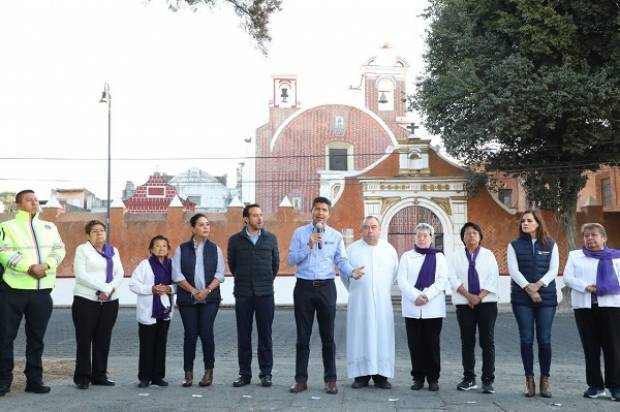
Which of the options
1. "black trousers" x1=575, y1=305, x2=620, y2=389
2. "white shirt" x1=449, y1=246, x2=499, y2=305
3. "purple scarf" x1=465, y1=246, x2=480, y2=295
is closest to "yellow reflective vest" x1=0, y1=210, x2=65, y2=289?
"white shirt" x1=449, y1=246, x2=499, y2=305

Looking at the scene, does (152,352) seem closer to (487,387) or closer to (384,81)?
(487,387)

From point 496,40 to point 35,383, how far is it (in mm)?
17471

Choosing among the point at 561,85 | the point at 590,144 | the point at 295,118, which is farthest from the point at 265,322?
Answer: the point at 295,118

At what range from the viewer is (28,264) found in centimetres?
644

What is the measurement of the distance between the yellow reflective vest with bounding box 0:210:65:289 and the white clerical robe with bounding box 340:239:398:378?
9.72 feet

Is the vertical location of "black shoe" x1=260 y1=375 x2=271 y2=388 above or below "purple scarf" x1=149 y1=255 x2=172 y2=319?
below

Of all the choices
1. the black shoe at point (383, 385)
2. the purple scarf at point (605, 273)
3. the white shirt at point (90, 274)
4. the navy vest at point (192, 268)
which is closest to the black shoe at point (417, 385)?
the black shoe at point (383, 385)

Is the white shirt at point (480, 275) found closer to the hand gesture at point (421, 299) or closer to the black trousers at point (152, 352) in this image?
the hand gesture at point (421, 299)

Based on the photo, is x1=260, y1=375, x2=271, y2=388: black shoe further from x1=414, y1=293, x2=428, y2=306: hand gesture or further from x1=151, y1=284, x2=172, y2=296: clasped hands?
x1=414, y1=293, x2=428, y2=306: hand gesture

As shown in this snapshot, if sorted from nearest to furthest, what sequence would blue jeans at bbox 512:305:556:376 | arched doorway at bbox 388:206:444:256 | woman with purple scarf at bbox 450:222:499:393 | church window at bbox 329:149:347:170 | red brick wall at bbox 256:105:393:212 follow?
blue jeans at bbox 512:305:556:376, woman with purple scarf at bbox 450:222:499:393, arched doorway at bbox 388:206:444:256, red brick wall at bbox 256:105:393:212, church window at bbox 329:149:347:170

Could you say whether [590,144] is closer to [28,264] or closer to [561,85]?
[561,85]

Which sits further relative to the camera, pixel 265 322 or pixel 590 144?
pixel 590 144

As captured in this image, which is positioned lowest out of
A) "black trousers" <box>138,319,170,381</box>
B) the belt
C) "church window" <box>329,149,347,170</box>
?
"black trousers" <box>138,319,170,381</box>

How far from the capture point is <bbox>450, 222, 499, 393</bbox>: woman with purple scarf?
21.9 feet
